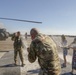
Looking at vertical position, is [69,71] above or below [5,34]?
below

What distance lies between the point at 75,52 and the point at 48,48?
17.7 feet

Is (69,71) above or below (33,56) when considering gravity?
below

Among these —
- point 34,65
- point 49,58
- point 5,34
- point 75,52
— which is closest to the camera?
point 49,58

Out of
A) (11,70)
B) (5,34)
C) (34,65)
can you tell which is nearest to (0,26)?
(5,34)

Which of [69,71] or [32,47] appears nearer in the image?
[32,47]

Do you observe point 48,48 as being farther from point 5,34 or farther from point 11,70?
point 5,34

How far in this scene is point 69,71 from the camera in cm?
1079

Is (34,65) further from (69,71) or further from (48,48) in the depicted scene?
(48,48)

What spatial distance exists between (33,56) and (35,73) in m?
5.30

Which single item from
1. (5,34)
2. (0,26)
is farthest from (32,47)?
(0,26)

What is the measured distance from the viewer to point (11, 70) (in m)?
10.7

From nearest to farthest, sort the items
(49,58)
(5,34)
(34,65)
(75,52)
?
(49,58)
(75,52)
(34,65)
(5,34)

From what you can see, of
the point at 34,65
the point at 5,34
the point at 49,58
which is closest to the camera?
the point at 49,58

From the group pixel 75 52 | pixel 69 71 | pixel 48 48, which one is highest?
pixel 48 48
